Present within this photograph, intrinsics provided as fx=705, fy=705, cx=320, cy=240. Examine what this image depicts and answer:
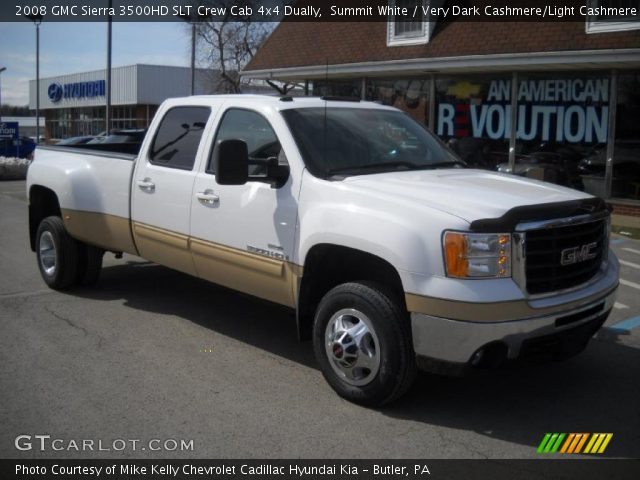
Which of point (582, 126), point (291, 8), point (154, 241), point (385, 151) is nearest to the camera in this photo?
point (385, 151)

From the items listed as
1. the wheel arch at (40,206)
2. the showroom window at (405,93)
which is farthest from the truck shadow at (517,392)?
the showroom window at (405,93)

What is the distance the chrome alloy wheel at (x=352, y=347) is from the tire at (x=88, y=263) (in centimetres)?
368

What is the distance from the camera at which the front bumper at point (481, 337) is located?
3.92m

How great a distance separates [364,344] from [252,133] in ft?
6.45

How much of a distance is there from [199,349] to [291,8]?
16386 millimetres

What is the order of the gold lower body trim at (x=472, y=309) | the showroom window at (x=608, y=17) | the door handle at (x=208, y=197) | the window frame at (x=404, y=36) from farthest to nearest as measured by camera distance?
the window frame at (x=404, y=36) < the showroom window at (x=608, y=17) < the door handle at (x=208, y=197) < the gold lower body trim at (x=472, y=309)

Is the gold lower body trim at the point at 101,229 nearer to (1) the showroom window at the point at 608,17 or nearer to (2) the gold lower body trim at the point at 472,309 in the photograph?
(2) the gold lower body trim at the point at 472,309

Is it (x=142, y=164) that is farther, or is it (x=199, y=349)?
(x=142, y=164)

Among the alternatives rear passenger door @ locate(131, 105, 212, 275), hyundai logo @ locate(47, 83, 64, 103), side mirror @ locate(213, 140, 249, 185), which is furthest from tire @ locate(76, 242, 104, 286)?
hyundai logo @ locate(47, 83, 64, 103)

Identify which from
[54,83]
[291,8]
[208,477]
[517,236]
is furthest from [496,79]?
[54,83]

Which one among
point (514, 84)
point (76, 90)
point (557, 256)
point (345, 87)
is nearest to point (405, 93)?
point (345, 87)

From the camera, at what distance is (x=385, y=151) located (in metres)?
5.29

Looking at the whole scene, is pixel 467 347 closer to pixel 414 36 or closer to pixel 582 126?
→ pixel 582 126

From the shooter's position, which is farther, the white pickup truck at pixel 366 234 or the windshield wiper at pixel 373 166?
the windshield wiper at pixel 373 166
